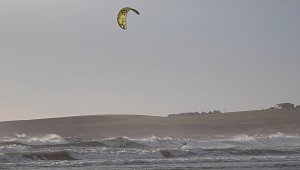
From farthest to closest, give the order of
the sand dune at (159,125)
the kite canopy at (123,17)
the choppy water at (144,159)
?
the sand dune at (159,125) < the kite canopy at (123,17) < the choppy water at (144,159)

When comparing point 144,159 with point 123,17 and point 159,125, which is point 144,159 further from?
point 159,125

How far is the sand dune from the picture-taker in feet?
157

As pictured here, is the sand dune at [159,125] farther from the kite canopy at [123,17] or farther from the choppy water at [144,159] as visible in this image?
the kite canopy at [123,17]

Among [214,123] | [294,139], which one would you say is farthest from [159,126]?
[294,139]

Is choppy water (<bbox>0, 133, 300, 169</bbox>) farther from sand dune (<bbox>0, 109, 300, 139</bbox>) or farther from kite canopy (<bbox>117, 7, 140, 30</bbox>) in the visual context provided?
sand dune (<bbox>0, 109, 300, 139</bbox>)

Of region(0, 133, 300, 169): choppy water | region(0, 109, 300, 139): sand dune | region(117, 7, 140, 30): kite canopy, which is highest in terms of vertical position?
region(117, 7, 140, 30): kite canopy

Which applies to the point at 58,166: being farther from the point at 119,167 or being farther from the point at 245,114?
the point at 245,114

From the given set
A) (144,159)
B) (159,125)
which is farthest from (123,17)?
(159,125)

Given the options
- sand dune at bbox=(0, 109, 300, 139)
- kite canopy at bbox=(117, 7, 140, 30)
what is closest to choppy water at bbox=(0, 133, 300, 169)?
kite canopy at bbox=(117, 7, 140, 30)

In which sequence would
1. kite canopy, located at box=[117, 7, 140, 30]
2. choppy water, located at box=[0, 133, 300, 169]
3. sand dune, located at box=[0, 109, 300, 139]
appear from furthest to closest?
sand dune, located at box=[0, 109, 300, 139] → kite canopy, located at box=[117, 7, 140, 30] → choppy water, located at box=[0, 133, 300, 169]

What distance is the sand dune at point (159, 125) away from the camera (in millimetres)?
47969

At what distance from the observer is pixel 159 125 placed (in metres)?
54.0

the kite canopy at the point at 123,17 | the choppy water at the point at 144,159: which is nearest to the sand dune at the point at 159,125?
the choppy water at the point at 144,159

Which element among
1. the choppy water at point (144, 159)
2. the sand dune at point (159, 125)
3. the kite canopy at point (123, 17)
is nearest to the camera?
the choppy water at point (144, 159)
